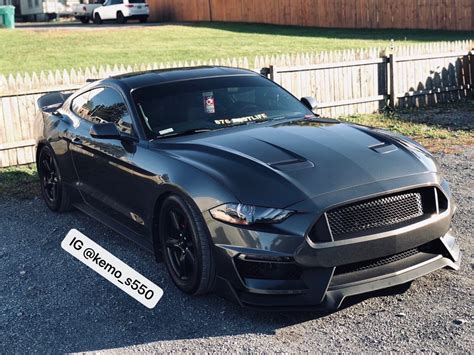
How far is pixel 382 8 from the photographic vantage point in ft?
95.3

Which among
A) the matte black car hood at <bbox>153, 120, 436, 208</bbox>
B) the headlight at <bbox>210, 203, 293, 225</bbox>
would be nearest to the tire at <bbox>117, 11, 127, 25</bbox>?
the matte black car hood at <bbox>153, 120, 436, 208</bbox>

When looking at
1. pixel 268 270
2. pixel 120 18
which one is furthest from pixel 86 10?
pixel 268 270

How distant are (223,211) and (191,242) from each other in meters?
0.46

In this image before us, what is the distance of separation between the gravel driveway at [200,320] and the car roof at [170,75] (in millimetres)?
1542

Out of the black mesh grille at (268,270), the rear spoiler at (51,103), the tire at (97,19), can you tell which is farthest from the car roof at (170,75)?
the tire at (97,19)

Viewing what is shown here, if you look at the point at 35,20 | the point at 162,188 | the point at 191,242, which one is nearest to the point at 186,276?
the point at 191,242

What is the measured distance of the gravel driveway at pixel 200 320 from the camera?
395 centimetres

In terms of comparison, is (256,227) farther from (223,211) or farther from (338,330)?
(338,330)

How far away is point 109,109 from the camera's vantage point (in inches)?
234

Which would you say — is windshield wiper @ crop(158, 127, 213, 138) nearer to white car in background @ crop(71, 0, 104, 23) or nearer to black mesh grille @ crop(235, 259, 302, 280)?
black mesh grille @ crop(235, 259, 302, 280)

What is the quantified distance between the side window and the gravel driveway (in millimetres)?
1164

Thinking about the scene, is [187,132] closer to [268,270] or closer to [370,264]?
[268,270]

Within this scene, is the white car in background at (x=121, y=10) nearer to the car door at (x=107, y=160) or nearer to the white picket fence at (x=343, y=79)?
the white picket fence at (x=343, y=79)

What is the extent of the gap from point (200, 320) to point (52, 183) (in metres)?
3.41
